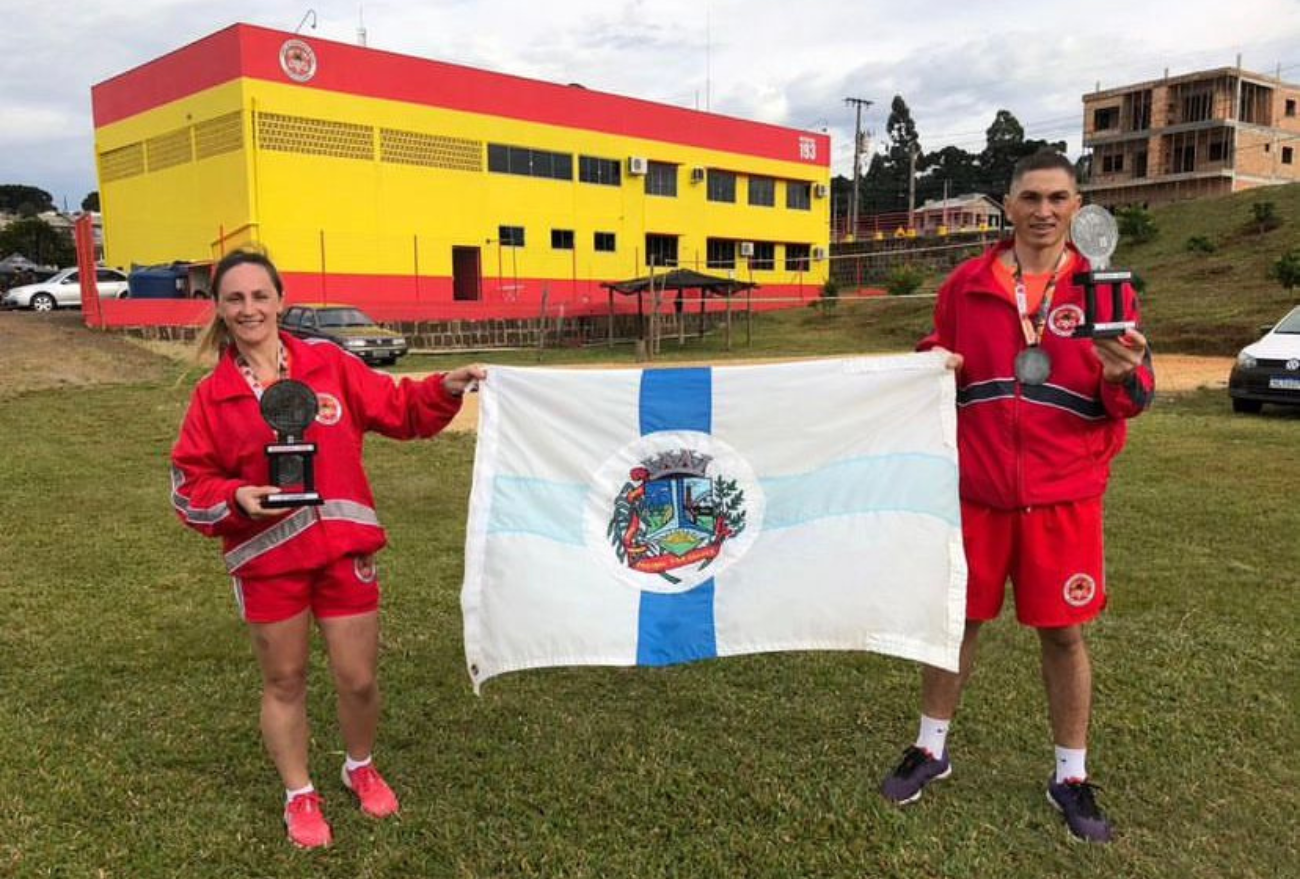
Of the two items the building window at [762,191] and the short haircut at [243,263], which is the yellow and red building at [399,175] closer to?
the building window at [762,191]

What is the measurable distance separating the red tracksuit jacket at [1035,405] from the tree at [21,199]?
134 meters

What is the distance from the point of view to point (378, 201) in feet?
98.7

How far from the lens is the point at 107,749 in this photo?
353cm

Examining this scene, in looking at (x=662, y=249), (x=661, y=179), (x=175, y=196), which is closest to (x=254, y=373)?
(x=175, y=196)

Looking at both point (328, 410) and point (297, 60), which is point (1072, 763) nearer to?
point (328, 410)

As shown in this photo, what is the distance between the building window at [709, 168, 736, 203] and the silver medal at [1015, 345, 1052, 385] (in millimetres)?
38474

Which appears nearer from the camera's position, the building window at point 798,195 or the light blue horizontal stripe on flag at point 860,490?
the light blue horizontal stripe on flag at point 860,490

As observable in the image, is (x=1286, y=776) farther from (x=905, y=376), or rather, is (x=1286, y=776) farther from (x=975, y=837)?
(x=905, y=376)

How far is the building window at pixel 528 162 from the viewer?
32719mm

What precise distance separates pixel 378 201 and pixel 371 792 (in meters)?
29.2

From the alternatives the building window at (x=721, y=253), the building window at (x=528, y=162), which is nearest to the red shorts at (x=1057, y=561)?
the building window at (x=528, y=162)

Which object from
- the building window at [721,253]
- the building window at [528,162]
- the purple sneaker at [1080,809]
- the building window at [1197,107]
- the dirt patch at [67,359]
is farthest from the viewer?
the building window at [1197,107]

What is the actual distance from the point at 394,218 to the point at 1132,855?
30.2 m

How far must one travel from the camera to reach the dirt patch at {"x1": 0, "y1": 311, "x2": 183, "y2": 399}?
47.2 ft
